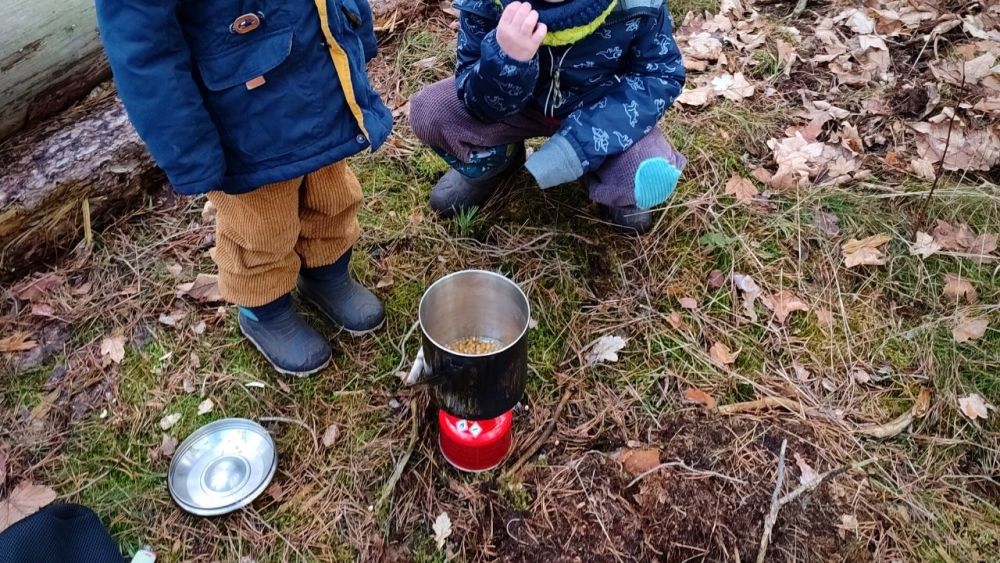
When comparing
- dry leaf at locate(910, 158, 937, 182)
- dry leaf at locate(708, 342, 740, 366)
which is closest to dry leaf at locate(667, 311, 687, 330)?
dry leaf at locate(708, 342, 740, 366)

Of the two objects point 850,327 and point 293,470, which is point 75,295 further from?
point 850,327

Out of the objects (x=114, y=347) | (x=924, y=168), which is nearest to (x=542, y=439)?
(x=114, y=347)

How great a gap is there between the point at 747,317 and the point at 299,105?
1816 mm

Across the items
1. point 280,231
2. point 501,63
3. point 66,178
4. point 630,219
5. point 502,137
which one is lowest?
point 630,219

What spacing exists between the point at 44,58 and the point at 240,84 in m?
1.78

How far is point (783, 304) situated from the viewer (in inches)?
105

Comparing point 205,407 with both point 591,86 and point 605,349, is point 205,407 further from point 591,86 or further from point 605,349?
point 591,86

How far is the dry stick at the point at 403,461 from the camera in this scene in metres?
2.22

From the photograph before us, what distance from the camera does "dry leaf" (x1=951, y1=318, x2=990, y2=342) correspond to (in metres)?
2.51

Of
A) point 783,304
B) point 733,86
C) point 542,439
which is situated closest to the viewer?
point 542,439

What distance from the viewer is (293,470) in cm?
231

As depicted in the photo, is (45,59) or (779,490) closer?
(779,490)

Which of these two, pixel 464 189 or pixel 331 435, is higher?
pixel 464 189

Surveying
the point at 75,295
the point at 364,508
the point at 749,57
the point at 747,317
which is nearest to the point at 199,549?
the point at 364,508
